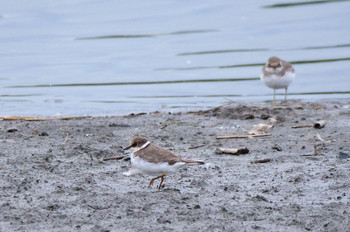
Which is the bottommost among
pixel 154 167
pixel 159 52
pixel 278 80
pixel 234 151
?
pixel 159 52

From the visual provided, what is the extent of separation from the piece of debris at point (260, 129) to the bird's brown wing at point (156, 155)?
2454 mm

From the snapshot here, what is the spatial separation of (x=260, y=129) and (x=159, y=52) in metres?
9.58

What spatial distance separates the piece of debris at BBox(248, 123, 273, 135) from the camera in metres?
8.19

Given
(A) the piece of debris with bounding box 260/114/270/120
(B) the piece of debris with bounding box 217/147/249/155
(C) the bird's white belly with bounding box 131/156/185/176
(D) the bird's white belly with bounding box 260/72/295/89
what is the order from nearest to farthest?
1. (C) the bird's white belly with bounding box 131/156/185/176
2. (B) the piece of debris with bounding box 217/147/249/155
3. (A) the piece of debris with bounding box 260/114/270/120
4. (D) the bird's white belly with bounding box 260/72/295/89

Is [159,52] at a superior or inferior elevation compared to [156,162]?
inferior

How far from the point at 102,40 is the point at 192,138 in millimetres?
11681

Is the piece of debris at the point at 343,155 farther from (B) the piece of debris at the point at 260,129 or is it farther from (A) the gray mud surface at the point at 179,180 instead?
(B) the piece of debris at the point at 260,129

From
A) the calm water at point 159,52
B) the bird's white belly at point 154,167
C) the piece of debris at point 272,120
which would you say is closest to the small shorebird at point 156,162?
the bird's white belly at point 154,167

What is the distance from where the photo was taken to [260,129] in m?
8.32

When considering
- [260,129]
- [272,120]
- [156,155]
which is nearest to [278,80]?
[272,120]

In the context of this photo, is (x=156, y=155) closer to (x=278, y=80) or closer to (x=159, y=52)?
(x=278, y=80)

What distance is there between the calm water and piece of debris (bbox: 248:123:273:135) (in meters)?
3.18

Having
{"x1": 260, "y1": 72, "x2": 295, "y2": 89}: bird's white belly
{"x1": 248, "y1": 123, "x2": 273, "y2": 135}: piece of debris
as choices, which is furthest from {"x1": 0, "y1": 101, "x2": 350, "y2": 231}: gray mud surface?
Answer: {"x1": 260, "y1": 72, "x2": 295, "y2": 89}: bird's white belly

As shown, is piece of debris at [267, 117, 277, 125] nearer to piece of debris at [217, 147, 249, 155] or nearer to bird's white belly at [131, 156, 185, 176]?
piece of debris at [217, 147, 249, 155]
